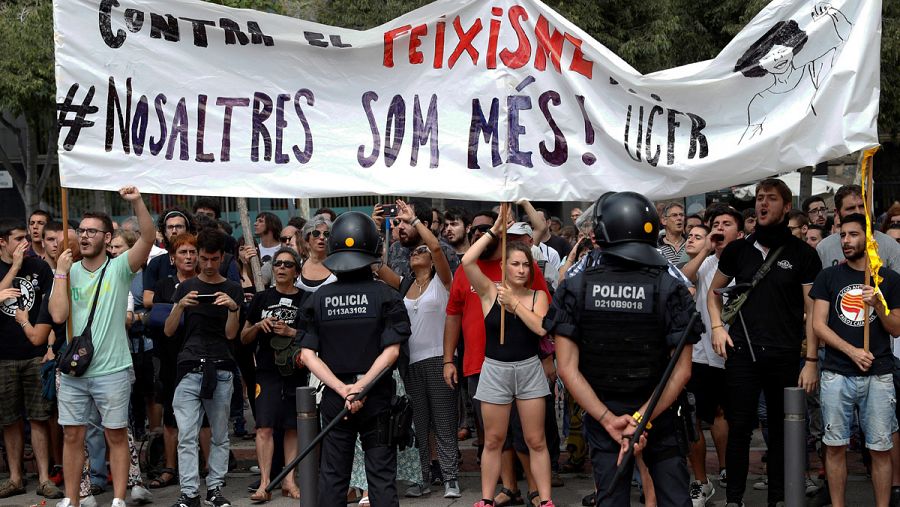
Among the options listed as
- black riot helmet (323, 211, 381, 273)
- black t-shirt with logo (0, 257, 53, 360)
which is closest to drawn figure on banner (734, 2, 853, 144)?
black riot helmet (323, 211, 381, 273)

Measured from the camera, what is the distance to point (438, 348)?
868 cm

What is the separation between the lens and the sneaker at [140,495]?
Answer: 8.55 meters

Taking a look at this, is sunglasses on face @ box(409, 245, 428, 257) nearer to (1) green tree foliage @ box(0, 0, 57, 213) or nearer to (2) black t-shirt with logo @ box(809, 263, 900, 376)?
(2) black t-shirt with logo @ box(809, 263, 900, 376)

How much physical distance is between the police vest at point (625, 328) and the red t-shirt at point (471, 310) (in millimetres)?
2345

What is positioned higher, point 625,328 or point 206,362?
point 625,328

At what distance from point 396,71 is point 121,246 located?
408 cm

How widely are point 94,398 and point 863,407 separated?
17.5 feet

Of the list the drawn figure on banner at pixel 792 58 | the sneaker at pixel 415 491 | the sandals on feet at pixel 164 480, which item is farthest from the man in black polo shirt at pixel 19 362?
the drawn figure on banner at pixel 792 58

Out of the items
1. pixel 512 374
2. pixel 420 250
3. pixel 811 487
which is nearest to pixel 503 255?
pixel 512 374

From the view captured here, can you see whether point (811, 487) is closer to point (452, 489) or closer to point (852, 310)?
point (852, 310)

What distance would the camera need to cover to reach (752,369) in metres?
7.46

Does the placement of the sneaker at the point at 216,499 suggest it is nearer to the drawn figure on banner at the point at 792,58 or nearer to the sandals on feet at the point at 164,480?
the sandals on feet at the point at 164,480

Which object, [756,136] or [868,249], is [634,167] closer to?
[756,136]

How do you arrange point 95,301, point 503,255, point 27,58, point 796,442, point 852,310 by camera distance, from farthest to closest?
point 27,58, point 95,301, point 503,255, point 852,310, point 796,442
